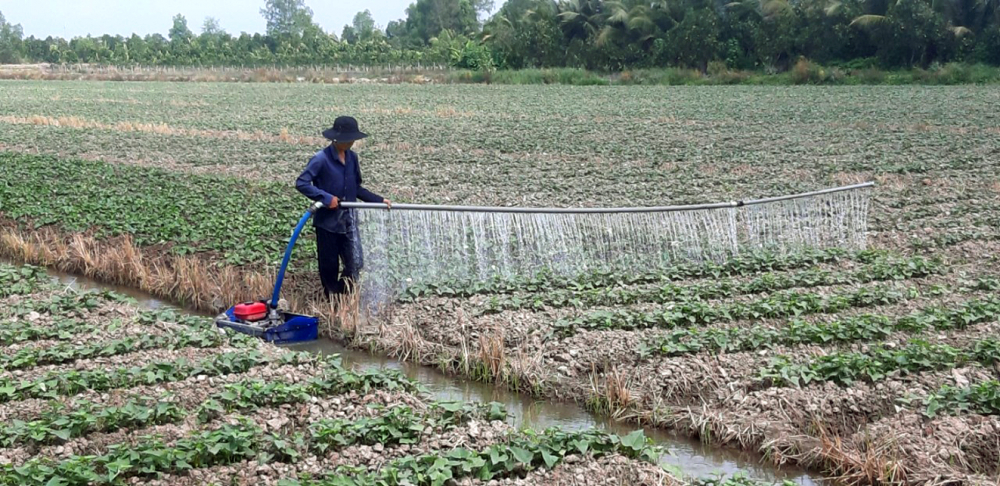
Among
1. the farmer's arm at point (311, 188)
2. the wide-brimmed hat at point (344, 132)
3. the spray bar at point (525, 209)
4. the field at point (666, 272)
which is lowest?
the field at point (666, 272)

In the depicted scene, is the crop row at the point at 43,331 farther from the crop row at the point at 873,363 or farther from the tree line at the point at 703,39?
the tree line at the point at 703,39

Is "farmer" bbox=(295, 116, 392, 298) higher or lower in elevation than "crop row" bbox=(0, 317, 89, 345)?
higher

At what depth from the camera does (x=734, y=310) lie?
7.93 meters

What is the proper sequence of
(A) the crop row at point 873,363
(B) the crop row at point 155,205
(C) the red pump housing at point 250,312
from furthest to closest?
(B) the crop row at point 155,205
(C) the red pump housing at point 250,312
(A) the crop row at point 873,363

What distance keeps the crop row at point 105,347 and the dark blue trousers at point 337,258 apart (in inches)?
55.1

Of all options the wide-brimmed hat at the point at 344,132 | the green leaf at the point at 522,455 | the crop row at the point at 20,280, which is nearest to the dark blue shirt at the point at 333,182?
the wide-brimmed hat at the point at 344,132

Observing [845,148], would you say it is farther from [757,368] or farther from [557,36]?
[557,36]

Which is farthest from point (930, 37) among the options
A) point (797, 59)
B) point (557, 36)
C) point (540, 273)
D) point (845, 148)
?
point (540, 273)

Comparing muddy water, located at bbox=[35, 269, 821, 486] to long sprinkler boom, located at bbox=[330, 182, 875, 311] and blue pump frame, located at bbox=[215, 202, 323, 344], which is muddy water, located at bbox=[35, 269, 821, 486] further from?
long sprinkler boom, located at bbox=[330, 182, 875, 311]

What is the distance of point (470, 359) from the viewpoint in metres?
7.47

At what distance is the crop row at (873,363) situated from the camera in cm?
648

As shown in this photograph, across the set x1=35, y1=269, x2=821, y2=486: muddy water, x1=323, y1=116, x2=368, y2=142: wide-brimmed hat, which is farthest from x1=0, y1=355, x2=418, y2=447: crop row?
x1=323, y1=116, x2=368, y2=142: wide-brimmed hat

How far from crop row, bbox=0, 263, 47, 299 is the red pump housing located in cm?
210

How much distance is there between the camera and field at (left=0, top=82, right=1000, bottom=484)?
20.4ft
